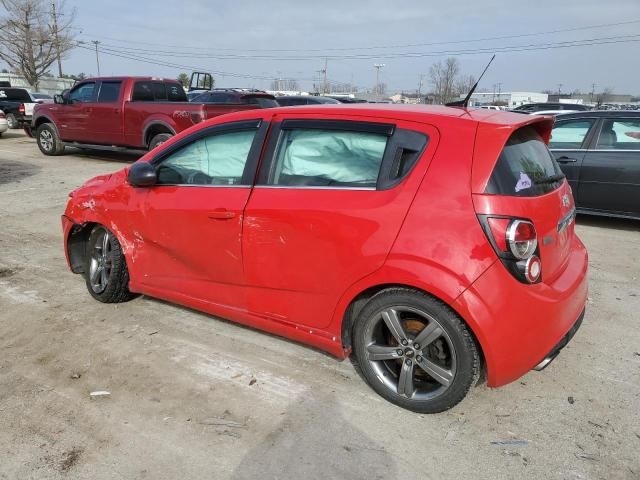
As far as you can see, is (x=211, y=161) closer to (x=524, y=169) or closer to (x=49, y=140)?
(x=524, y=169)

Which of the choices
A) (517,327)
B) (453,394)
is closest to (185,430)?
(453,394)

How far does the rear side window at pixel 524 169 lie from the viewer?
8.48ft

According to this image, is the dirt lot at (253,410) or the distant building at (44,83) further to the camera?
the distant building at (44,83)

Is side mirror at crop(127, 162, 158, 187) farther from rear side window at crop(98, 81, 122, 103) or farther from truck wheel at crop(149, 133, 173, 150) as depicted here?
rear side window at crop(98, 81, 122, 103)

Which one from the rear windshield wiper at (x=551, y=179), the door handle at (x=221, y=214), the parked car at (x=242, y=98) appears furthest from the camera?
the parked car at (x=242, y=98)

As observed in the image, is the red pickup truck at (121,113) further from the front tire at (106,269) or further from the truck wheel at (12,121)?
the truck wheel at (12,121)

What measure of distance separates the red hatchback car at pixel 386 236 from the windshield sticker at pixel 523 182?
0.05 feet

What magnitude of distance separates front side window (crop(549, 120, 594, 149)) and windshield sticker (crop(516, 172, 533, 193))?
195 inches

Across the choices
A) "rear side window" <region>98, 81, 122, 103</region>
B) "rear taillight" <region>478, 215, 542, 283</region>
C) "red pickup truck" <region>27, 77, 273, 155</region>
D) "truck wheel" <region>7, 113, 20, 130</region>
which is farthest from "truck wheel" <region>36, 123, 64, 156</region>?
"rear taillight" <region>478, 215, 542, 283</region>

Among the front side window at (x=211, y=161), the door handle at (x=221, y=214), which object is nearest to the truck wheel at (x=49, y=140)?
the front side window at (x=211, y=161)

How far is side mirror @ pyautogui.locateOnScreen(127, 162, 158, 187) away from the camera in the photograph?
11.9ft

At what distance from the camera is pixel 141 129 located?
1127cm

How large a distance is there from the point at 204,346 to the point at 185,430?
927 millimetres

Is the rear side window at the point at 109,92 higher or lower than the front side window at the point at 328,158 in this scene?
higher
